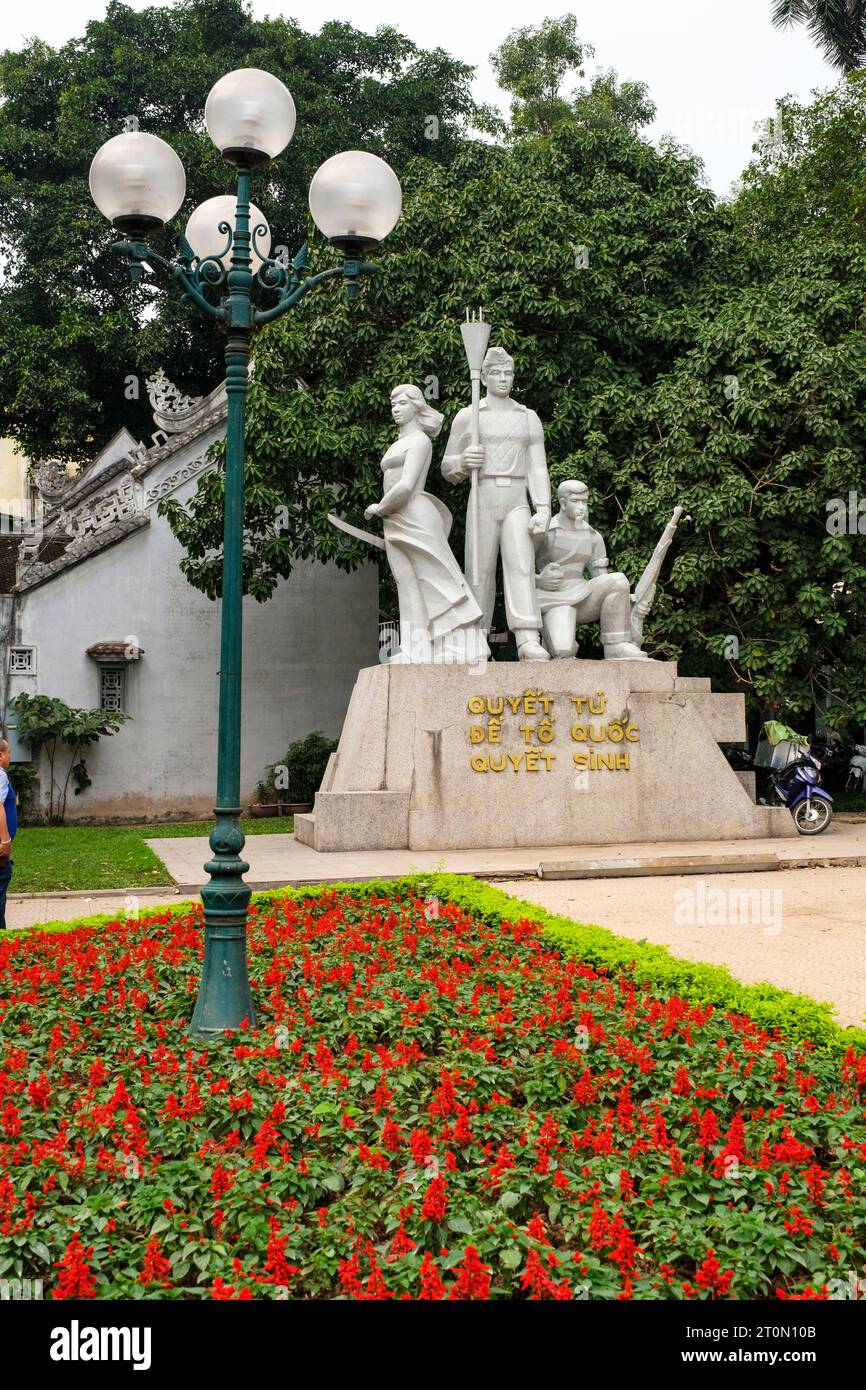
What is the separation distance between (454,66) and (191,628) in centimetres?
1372

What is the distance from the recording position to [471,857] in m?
11.1

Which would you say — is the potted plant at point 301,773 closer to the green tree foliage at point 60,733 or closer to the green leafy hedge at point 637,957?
the green tree foliage at point 60,733

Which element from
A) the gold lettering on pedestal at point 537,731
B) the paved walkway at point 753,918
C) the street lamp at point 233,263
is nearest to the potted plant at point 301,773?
the gold lettering on pedestal at point 537,731

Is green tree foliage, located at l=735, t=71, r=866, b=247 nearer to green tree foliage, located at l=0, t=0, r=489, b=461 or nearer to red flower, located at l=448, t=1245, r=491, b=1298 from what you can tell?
green tree foliage, located at l=0, t=0, r=489, b=461

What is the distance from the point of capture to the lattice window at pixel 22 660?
1836 cm

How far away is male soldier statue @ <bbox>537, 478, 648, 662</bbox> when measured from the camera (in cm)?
1303

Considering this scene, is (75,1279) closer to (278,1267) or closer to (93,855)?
(278,1267)

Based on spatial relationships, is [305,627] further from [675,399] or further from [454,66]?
[454,66]

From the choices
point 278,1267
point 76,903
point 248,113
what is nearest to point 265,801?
point 76,903

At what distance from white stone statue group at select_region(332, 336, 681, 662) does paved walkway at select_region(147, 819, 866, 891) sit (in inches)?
83.2

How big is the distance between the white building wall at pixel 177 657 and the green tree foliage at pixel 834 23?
48.6 feet

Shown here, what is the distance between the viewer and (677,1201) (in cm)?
358

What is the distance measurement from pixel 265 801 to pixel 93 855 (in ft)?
22.9

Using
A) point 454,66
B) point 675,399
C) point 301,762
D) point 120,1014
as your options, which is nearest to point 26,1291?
point 120,1014
